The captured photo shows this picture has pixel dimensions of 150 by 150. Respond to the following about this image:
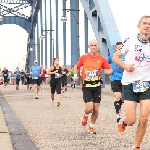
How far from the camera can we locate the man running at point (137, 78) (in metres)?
6.13

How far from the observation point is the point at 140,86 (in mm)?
6199

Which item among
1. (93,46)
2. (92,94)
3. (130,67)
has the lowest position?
(92,94)

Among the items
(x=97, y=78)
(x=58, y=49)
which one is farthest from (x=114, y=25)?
(x=58, y=49)

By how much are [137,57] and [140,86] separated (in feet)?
1.08

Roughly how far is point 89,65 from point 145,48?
2.82 m

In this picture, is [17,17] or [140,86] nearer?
[140,86]

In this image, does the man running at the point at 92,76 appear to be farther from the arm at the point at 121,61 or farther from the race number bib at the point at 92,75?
the arm at the point at 121,61

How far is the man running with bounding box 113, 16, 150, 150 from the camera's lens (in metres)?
6.13

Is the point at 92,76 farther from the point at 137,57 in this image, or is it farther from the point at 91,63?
the point at 137,57

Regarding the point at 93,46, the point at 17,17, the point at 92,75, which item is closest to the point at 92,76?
the point at 92,75

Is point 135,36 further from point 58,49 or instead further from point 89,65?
point 58,49

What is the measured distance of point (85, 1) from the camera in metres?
28.3

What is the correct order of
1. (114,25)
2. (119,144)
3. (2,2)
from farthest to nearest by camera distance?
1. (2,2)
2. (114,25)
3. (119,144)

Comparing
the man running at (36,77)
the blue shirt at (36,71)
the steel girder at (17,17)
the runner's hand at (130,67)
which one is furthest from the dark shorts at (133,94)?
the steel girder at (17,17)
